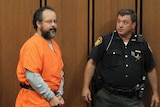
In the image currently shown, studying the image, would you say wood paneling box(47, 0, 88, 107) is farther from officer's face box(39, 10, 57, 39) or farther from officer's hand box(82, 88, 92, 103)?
officer's face box(39, 10, 57, 39)

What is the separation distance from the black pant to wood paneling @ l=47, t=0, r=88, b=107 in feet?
1.03

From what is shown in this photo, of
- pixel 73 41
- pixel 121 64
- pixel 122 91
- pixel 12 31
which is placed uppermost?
pixel 12 31

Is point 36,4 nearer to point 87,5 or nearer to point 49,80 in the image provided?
point 87,5

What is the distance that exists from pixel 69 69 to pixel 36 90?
0.94 m

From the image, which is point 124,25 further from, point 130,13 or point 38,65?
point 38,65

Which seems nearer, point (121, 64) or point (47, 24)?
point (47, 24)

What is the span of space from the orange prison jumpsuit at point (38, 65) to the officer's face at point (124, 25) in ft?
2.67

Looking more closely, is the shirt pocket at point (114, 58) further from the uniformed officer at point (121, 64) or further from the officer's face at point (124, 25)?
the officer's face at point (124, 25)

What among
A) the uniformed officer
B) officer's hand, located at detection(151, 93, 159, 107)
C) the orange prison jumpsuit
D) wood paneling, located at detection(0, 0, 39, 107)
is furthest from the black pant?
wood paneling, located at detection(0, 0, 39, 107)

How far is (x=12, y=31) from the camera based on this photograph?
3.69 meters

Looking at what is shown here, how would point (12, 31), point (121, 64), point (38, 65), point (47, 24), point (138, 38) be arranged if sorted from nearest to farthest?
point (38, 65) → point (47, 24) → point (121, 64) → point (138, 38) → point (12, 31)

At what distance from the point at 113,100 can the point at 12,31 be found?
130 cm

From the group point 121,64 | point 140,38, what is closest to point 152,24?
point 140,38

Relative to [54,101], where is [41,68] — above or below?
above
